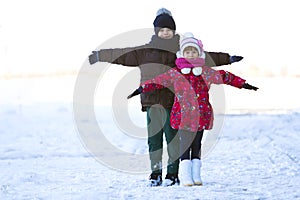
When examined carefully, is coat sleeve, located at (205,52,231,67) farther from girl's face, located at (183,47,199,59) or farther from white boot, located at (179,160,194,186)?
white boot, located at (179,160,194,186)

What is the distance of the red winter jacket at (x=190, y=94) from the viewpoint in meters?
5.12

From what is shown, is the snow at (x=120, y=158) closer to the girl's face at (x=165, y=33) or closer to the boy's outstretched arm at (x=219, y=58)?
the boy's outstretched arm at (x=219, y=58)

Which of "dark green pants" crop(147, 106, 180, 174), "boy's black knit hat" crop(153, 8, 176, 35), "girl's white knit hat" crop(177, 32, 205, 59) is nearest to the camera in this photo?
"girl's white knit hat" crop(177, 32, 205, 59)

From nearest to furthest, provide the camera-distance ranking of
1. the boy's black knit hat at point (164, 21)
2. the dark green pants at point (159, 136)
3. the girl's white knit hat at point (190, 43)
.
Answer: the girl's white knit hat at point (190, 43), the boy's black knit hat at point (164, 21), the dark green pants at point (159, 136)

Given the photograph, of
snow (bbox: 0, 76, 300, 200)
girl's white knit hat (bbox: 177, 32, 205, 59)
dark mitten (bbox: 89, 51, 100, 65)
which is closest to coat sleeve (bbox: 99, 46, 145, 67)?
dark mitten (bbox: 89, 51, 100, 65)

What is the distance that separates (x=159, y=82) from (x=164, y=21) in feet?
2.15

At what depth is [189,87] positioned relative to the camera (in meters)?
5.13

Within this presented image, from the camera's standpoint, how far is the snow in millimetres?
5141

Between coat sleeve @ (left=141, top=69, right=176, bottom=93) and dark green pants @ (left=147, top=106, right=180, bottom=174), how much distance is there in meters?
0.28

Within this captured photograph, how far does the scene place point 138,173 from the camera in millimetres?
6766

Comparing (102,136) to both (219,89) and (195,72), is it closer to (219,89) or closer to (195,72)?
(219,89)

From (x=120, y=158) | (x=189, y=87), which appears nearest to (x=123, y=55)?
(x=189, y=87)

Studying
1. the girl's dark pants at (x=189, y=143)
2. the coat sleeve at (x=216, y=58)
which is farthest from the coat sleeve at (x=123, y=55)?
Answer: the girl's dark pants at (x=189, y=143)

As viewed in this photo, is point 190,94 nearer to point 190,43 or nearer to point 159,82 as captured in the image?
point 159,82
